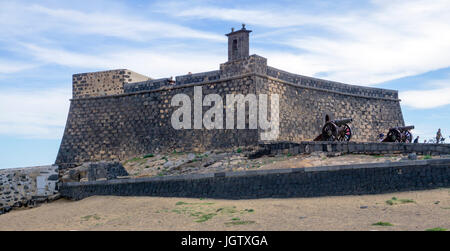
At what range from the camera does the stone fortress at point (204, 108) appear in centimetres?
1805

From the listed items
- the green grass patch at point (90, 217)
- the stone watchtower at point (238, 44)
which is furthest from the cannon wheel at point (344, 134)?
the green grass patch at point (90, 217)

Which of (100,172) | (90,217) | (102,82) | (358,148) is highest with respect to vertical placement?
(102,82)

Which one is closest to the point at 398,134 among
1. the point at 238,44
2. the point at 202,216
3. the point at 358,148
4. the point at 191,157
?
the point at 358,148

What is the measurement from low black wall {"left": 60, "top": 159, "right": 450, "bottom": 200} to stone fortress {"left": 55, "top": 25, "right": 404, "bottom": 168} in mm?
5299

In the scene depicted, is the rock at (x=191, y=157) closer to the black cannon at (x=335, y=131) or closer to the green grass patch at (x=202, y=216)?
the black cannon at (x=335, y=131)

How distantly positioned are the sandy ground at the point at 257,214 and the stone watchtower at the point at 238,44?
8.53 meters

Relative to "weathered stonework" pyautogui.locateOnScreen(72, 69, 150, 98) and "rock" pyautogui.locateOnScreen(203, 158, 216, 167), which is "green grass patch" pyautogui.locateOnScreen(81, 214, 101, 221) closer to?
"rock" pyautogui.locateOnScreen(203, 158, 216, 167)

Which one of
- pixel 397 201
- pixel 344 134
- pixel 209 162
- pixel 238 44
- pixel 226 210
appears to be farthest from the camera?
pixel 238 44

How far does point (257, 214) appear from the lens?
340 inches

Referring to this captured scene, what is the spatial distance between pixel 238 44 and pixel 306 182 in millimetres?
9648

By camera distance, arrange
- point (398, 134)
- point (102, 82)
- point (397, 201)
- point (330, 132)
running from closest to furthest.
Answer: point (397, 201)
point (330, 132)
point (398, 134)
point (102, 82)

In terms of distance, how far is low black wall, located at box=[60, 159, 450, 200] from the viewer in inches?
371

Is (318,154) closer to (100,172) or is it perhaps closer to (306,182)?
(306,182)

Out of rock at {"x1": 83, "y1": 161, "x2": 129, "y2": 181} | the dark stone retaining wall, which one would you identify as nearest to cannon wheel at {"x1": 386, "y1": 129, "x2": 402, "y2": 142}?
the dark stone retaining wall
